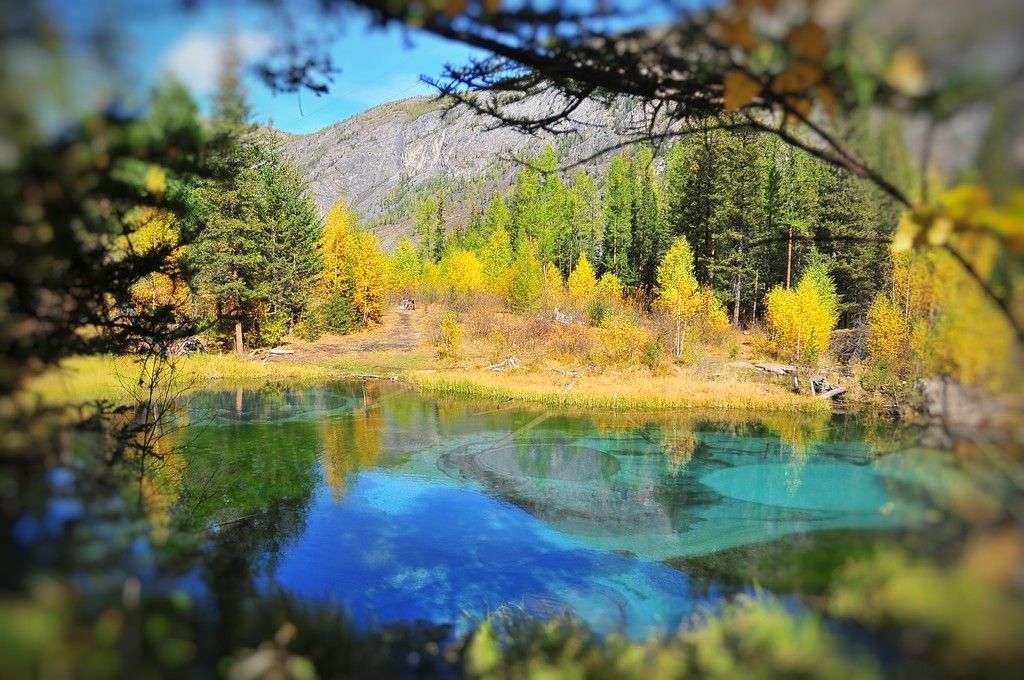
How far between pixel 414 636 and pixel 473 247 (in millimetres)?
49398

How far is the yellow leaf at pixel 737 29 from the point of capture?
55.6 inches

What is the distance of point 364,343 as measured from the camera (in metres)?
29.6

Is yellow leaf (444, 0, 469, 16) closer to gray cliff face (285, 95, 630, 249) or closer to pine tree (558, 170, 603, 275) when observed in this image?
pine tree (558, 170, 603, 275)

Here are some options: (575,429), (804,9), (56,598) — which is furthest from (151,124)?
(575,429)

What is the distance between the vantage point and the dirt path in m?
26.5

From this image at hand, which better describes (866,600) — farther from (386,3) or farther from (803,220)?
(803,220)

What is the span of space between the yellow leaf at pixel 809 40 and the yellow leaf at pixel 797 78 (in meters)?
0.06

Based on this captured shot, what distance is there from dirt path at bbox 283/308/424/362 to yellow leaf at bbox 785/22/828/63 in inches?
1006

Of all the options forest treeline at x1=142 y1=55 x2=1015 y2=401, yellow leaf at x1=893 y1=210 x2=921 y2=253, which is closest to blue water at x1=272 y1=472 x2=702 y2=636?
yellow leaf at x1=893 y1=210 x2=921 y2=253

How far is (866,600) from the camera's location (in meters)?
1.26

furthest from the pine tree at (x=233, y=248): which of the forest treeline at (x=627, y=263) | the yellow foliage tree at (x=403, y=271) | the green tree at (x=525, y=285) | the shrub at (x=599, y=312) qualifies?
→ the yellow foliage tree at (x=403, y=271)

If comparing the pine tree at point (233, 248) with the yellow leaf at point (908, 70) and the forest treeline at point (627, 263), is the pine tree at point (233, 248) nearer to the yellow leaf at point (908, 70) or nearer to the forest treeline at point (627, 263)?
the forest treeline at point (627, 263)

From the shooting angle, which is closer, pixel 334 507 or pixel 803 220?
pixel 334 507

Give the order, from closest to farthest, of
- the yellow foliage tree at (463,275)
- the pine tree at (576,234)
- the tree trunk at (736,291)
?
the tree trunk at (736,291), the yellow foliage tree at (463,275), the pine tree at (576,234)
